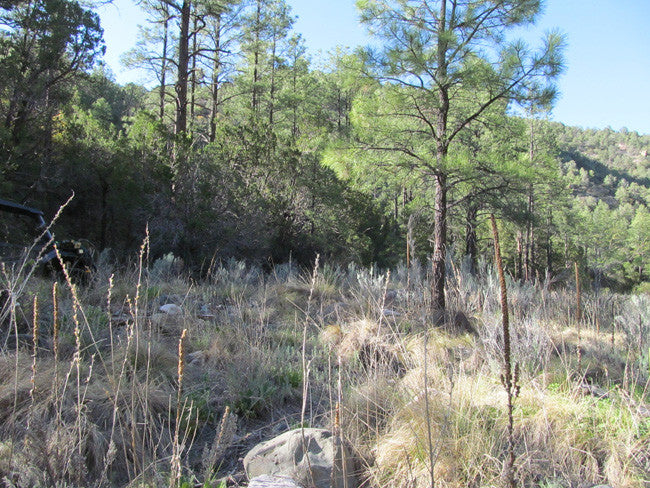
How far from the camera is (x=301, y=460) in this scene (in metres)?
2.22

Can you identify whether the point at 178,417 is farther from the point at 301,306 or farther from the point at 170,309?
the point at 301,306

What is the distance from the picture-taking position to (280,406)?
3143 millimetres

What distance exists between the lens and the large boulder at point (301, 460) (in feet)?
7.08

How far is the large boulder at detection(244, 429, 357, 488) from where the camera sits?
2.16 m

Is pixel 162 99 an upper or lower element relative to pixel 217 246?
upper

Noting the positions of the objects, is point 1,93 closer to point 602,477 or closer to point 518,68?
point 518,68

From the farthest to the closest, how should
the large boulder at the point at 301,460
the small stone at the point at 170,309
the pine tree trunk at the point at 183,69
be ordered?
the pine tree trunk at the point at 183,69 < the small stone at the point at 170,309 < the large boulder at the point at 301,460

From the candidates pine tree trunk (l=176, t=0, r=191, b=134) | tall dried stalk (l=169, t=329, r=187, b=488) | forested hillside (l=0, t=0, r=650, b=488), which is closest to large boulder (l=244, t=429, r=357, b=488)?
forested hillside (l=0, t=0, r=650, b=488)

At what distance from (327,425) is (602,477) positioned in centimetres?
144

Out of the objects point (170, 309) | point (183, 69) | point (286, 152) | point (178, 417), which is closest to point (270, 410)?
point (178, 417)

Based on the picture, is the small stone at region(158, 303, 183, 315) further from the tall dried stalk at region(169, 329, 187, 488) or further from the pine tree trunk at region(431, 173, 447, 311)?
the tall dried stalk at region(169, 329, 187, 488)

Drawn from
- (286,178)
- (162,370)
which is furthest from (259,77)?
(162,370)

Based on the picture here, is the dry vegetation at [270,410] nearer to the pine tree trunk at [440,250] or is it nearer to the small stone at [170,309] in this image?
the small stone at [170,309]

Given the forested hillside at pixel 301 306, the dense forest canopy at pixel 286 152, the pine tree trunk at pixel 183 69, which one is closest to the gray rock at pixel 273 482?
the forested hillside at pixel 301 306
